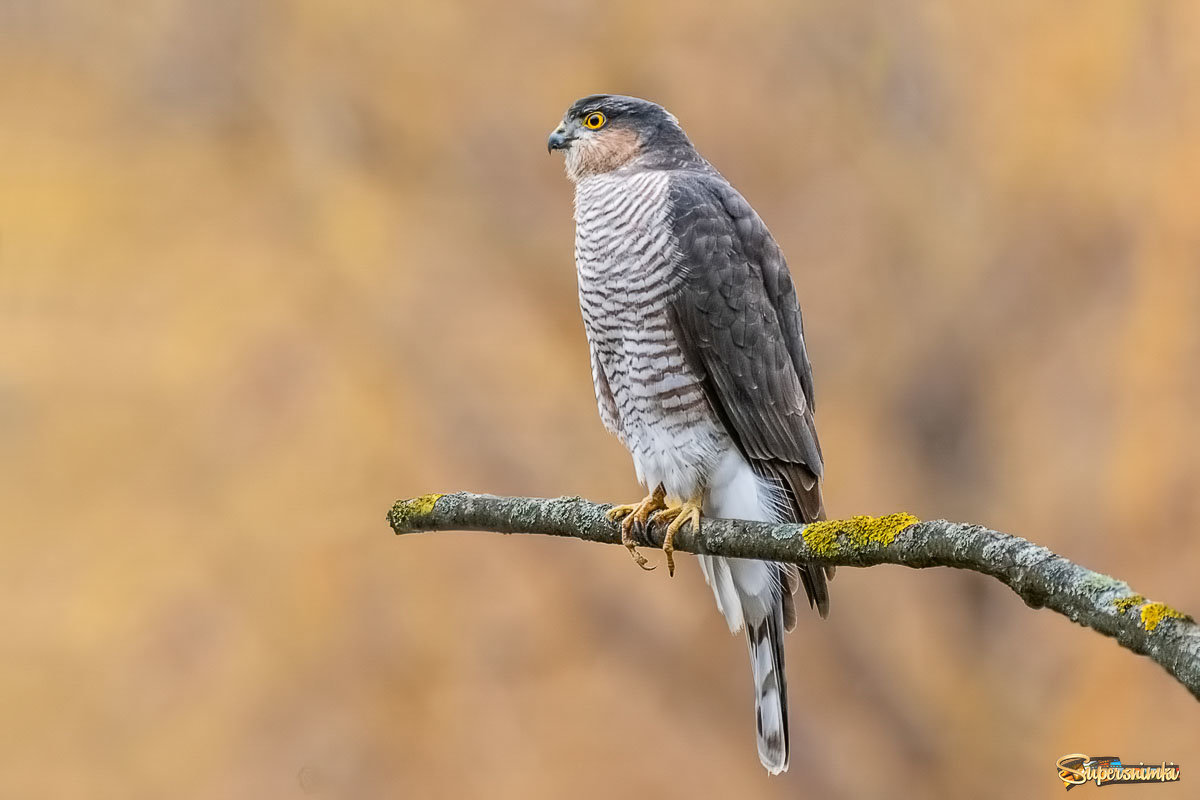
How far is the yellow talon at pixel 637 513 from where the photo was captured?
2.38m

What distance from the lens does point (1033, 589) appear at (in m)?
1.36

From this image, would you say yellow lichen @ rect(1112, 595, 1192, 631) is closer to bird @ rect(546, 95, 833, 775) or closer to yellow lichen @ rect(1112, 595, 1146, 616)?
yellow lichen @ rect(1112, 595, 1146, 616)

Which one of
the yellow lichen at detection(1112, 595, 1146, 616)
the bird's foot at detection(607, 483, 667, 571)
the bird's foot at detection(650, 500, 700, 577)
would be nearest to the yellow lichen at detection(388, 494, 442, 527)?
the bird's foot at detection(607, 483, 667, 571)

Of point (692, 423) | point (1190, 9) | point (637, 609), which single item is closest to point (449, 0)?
point (637, 609)

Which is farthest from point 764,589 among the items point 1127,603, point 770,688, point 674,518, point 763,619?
point 1127,603

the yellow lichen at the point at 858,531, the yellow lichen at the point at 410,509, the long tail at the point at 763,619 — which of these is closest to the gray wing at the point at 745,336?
the long tail at the point at 763,619

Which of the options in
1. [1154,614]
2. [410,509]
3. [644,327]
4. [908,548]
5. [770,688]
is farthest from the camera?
[770,688]

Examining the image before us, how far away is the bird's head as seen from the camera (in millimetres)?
2646

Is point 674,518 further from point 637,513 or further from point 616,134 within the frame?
point 616,134

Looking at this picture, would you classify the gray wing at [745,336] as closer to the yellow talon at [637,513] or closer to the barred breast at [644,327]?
the barred breast at [644,327]

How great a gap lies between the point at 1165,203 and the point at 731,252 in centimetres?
341

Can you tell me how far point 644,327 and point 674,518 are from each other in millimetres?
404

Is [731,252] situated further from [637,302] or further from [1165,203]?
[1165,203]

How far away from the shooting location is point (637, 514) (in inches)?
96.6
